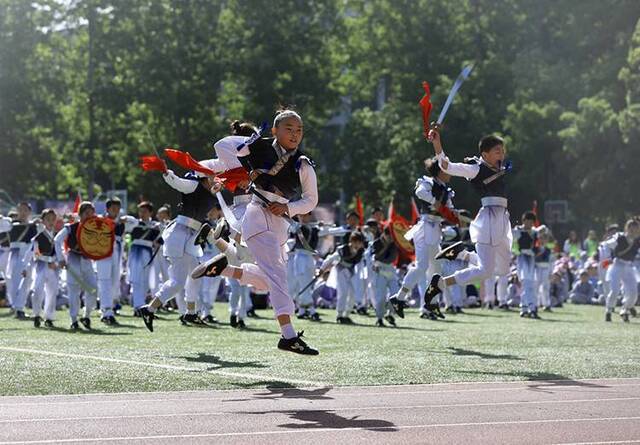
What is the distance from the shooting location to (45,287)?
19953mm

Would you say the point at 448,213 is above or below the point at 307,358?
above

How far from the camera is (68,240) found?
64.8 ft

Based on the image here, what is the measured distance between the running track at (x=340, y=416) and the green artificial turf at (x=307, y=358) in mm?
710

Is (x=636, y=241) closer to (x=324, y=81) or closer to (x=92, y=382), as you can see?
(x=92, y=382)

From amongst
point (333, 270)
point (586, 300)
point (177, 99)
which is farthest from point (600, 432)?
point (177, 99)

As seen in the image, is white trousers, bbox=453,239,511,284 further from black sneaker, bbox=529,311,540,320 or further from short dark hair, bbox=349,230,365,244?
black sneaker, bbox=529,311,540,320

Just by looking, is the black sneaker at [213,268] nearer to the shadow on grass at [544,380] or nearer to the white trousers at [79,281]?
the shadow on grass at [544,380]

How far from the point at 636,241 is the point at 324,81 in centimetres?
3148

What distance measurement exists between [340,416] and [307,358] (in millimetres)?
4424

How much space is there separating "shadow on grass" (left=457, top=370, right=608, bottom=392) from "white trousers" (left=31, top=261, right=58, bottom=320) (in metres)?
9.52

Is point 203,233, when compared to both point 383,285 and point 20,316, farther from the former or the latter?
point 20,316

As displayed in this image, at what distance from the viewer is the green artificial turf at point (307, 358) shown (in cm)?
1134

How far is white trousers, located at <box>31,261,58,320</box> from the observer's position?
1988 cm

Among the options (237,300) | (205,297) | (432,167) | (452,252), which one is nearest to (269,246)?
(452,252)
